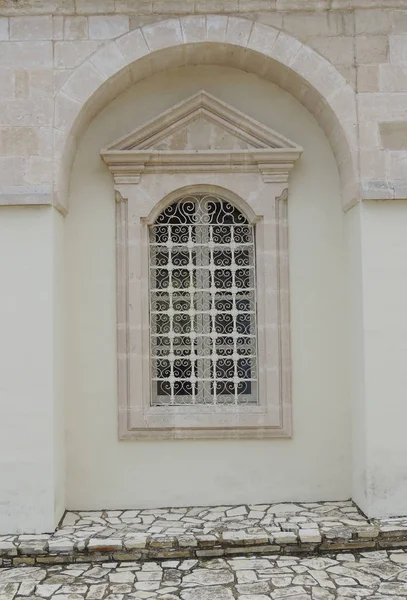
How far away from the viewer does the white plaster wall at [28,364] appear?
18.8 feet

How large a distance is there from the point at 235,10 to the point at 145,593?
190 inches

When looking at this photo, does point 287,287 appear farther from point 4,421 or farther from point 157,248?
point 4,421

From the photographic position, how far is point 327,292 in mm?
6434

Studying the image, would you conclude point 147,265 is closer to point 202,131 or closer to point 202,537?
point 202,131

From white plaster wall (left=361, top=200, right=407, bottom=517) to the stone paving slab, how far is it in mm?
311

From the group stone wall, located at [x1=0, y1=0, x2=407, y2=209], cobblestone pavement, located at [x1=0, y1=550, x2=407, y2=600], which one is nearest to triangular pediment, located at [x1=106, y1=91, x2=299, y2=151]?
stone wall, located at [x1=0, y1=0, x2=407, y2=209]

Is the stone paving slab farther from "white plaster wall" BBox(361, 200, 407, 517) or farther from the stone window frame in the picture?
the stone window frame

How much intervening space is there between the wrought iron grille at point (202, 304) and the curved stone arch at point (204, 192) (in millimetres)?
68

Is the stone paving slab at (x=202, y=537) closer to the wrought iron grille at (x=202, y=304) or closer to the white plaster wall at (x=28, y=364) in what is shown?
the white plaster wall at (x=28, y=364)

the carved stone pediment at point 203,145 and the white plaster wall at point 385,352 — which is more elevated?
the carved stone pediment at point 203,145

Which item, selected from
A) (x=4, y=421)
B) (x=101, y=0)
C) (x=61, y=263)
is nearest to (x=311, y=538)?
(x=4, y=421)

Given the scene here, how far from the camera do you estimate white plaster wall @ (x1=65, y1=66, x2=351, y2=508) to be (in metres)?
6.29

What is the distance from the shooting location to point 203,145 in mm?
6391

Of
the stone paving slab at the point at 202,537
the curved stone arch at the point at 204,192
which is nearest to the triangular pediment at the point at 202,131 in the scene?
the curved stone arch at the point at 204,192
